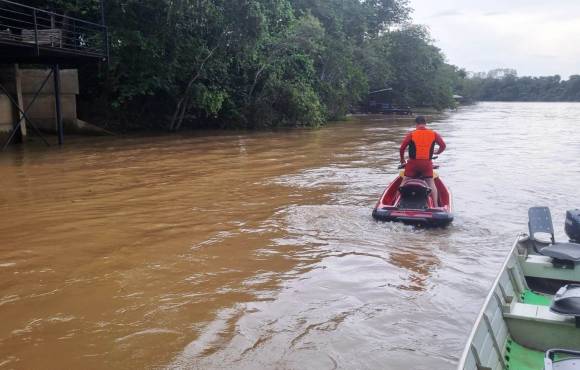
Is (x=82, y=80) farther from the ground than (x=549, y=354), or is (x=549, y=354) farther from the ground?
(x=82, y=80)

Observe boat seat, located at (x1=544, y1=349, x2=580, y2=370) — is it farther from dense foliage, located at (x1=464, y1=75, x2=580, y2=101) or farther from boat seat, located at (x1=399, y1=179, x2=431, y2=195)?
dense foliage, located at (x1=464, y1=75, x2=580, y2=101)

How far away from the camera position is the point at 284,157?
16.6m

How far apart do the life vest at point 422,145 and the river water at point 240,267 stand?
4.00ft

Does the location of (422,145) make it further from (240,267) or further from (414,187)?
(240,267)

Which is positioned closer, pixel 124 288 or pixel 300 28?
pixel 124 288

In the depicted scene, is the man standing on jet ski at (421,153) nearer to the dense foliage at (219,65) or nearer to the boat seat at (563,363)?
the boat seat at (563,363)

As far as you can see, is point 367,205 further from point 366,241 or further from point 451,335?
point 451,335

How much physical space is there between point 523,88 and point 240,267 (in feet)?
364

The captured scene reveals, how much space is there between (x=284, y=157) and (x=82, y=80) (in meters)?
13.3

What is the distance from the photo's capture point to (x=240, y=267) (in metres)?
6.29

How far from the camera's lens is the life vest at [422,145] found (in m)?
8.66

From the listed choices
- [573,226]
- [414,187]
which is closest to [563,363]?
[573,226]

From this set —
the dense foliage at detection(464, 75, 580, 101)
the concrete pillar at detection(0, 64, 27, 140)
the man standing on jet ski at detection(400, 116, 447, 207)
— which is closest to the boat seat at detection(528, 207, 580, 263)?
the man standing on jet ski at detection(400, 116, 447, 207)

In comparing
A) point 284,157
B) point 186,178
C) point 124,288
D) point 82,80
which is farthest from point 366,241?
point 82,80
